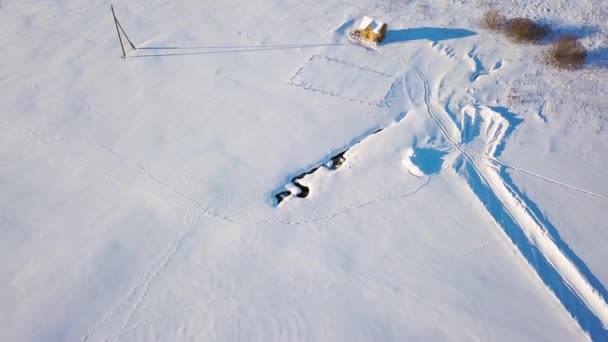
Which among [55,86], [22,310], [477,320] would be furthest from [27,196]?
[477,320]

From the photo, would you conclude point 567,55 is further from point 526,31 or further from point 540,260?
point 540,260

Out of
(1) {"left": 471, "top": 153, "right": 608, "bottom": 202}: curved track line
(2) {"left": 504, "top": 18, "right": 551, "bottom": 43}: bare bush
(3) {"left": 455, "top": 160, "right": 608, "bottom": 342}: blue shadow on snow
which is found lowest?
(3) {"left": 455, "top": 160, "right": 608, "bottom": 342}: blue shadow on snow

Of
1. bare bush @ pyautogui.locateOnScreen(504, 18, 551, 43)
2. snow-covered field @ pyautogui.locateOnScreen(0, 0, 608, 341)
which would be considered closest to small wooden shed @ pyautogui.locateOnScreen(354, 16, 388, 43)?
snow-covered field @ pyautogui.locateOnScreen(0, 0, 608, 341)

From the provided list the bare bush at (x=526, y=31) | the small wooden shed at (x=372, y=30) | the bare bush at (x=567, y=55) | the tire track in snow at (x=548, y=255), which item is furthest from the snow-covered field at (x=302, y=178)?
the bare bush at (x=526, y=31)

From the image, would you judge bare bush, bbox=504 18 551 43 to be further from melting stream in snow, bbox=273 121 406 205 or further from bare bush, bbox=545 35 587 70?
melting stream in snow, bbox=273 121 406 205

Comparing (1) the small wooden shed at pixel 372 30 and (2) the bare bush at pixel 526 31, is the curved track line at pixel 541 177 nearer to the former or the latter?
(1) the small wooden shed at pixel 372 30
